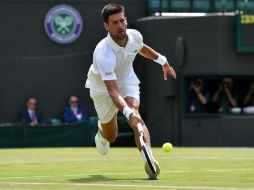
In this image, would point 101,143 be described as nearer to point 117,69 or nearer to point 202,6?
point 117,69

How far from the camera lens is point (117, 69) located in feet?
40.5

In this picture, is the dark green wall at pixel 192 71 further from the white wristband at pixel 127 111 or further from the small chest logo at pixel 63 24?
the white wristband at pixel 127 111

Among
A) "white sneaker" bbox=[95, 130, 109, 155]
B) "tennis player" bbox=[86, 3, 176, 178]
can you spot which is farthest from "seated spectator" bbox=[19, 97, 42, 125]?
"tennis player" bbox=[86, 3, 176, 178]

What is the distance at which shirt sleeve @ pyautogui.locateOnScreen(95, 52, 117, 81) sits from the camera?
459 inches

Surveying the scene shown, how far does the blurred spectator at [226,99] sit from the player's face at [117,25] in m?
15.5

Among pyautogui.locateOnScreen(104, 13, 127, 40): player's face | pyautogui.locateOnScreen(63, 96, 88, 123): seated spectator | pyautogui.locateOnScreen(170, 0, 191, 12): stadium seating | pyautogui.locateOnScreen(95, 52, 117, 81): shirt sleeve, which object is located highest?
pyautogui.locateOnScreen(104, 13, 127, 40): player's face

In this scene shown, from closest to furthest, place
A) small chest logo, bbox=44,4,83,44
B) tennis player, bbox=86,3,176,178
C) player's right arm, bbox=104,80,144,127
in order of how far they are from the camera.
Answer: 1. player's right arm, bbox=104,80,144,127
2. tennis player, bbox=86,3,176,178
3. small chest logo, bbox=44,4,83,44

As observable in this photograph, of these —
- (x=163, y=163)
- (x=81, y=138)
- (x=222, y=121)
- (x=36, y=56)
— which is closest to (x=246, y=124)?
(x=222, y=121)

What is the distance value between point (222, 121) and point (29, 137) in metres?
5.80

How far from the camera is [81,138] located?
2630 cm

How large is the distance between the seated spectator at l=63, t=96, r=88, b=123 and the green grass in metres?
11.3

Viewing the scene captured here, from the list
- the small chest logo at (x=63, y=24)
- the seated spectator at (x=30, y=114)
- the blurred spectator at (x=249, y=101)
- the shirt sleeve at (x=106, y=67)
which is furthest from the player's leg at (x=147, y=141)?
the small chest logo at (x=63, y=24)

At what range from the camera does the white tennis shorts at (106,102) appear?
12445mm

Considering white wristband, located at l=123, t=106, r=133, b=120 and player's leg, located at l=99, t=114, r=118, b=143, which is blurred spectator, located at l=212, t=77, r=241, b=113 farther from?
white wristband, located at l=123, t=106, r=133, b=120
